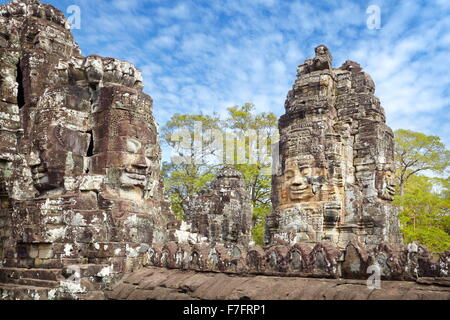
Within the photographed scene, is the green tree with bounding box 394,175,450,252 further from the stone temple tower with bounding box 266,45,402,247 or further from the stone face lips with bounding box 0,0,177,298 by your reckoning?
the stone face lips with bounding box 0,0,177,298

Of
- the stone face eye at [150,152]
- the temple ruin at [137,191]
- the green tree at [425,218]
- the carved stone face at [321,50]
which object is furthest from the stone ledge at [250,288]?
the green tree at [425,218]

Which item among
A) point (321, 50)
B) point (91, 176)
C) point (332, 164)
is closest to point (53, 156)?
point (91, 176)

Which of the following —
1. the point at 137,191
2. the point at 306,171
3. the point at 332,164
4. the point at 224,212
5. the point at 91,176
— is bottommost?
the point at 224,212

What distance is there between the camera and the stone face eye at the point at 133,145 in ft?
20.8

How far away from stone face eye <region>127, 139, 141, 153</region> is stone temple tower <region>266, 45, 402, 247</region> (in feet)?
16.3

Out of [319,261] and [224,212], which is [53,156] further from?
[224,212]

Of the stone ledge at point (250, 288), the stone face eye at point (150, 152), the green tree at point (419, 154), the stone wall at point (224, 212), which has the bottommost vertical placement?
the stone ledge at point (250, 288)

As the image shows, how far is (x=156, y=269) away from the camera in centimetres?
586

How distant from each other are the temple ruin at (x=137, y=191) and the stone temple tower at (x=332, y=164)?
3cm

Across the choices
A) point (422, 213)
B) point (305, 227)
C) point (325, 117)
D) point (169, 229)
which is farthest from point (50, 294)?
point (422, 213)

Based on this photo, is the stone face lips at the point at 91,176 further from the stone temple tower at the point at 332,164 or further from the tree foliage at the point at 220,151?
the tree foliage at the point at 220,151

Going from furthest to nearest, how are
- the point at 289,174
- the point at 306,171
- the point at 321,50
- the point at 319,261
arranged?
1. the point at 321,50
2. the point at 289,174
3. the point at 306,171
4. the point at 319,261

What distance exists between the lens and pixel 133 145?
20.9 ft

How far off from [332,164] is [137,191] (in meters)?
5.50
